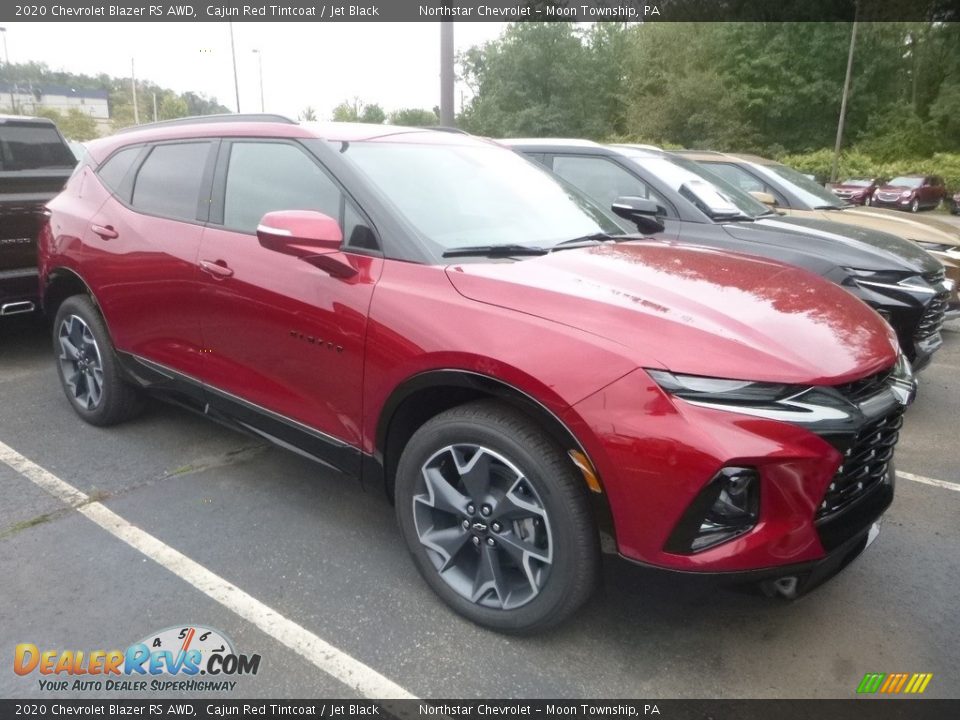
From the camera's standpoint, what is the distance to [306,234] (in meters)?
2.59

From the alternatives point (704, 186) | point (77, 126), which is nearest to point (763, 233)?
point (704, 186)

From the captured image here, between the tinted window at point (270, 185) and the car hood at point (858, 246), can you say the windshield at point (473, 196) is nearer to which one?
the tinted window at point (270, 185)

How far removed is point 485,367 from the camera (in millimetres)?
2275

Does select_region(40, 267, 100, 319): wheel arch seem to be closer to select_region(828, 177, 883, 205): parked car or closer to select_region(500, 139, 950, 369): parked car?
select_region(500, 139, 950, 369): parked car

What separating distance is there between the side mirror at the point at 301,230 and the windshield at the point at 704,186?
12.3ft

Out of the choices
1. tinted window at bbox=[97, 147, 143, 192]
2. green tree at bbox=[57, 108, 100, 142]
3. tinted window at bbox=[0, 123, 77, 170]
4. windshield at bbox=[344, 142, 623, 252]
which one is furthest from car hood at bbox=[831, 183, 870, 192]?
green tree at bbox=[57, 108, 100, 142]

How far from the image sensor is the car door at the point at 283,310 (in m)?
2.72

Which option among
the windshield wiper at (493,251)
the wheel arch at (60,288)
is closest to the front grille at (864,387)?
the windshield wiper at (493,251)

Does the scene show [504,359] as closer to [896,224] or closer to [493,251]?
[493,251]

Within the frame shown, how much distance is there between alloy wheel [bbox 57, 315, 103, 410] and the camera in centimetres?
416

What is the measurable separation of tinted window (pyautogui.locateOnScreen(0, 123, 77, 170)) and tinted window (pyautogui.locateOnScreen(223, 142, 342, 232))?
4245mm

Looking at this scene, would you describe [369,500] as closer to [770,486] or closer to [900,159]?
[770,486]

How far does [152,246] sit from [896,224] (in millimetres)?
7025

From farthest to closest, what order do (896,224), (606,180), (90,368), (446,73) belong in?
1. (446,73)
2. (896,224)
3. (606,180)
4. (90,368)
